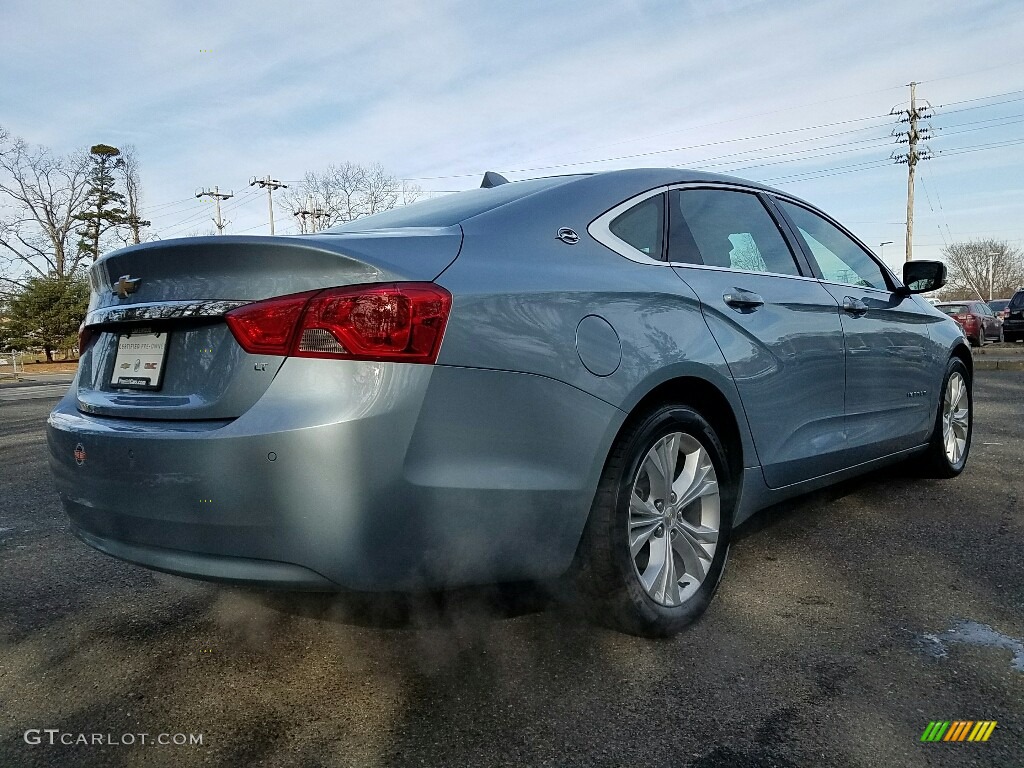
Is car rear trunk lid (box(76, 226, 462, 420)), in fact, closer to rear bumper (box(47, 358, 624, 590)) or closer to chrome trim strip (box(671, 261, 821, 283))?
rear bumper (box(47, 358, 624, 590))

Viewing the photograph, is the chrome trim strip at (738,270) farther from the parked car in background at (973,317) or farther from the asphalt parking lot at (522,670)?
the parked car in background at (973,317)

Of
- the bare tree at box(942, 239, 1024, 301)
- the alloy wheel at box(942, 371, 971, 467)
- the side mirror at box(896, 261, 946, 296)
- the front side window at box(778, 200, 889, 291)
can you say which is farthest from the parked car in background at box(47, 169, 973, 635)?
the bare tree at box(942, 239, 1024, 301)

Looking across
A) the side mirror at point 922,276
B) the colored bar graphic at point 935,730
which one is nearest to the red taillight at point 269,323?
the colored bar graphic at point 935,730

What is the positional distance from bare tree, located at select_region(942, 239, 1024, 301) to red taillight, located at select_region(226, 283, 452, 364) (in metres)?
103

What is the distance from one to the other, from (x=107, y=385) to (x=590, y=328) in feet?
4.72

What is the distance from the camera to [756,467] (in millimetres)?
2949

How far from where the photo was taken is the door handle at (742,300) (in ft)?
9.45

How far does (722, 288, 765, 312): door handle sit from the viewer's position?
9.45 ft

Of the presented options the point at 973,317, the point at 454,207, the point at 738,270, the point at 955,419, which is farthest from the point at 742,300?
the point at 973,317

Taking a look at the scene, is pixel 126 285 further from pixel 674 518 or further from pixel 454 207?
pixel 674 518

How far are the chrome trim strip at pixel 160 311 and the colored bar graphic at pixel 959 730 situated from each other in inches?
78.1

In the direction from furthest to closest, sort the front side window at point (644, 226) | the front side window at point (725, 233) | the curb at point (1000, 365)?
the curb at point (1000, 365) → the front side window at point (725, 233) → the front side window at point (644, 226)

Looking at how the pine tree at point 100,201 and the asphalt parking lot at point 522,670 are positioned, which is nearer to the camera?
the asphalt parking lot at point 522,670

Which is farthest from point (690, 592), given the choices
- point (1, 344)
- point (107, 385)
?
point (1, 344)
